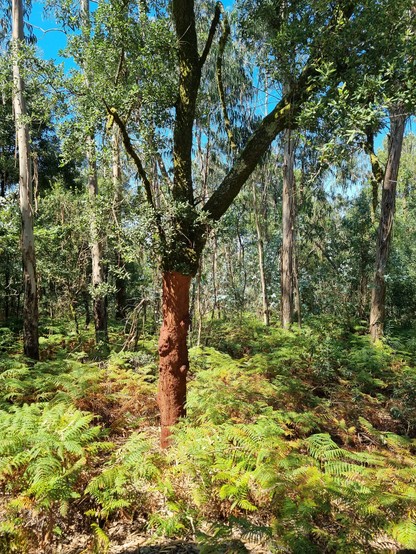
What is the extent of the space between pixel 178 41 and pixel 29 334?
22.8 feet

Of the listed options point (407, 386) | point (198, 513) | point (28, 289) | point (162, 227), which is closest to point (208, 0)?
point (28, 289)

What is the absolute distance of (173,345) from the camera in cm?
450

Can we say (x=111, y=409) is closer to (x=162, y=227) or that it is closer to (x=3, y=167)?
(x=162, y=227)

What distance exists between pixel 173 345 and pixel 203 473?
1.43 metres

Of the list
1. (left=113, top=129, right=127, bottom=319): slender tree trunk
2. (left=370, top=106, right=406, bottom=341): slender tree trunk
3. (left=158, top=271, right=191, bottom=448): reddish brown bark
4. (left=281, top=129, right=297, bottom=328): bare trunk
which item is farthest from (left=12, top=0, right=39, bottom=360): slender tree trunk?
(left=370, top=106, right=406, bottom=341): slender tree trunk

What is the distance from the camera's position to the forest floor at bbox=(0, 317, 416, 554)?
306 cm

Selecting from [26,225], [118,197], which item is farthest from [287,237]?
[26,225]

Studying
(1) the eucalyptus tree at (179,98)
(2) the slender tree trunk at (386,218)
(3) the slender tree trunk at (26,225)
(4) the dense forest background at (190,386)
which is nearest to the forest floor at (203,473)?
(4) the dense forest background at (190,386)

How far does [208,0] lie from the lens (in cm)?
1214

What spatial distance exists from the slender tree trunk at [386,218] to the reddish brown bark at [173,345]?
25.5ft

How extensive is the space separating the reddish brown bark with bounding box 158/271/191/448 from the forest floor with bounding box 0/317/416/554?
0.83 feet

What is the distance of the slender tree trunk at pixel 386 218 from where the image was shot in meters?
10.3

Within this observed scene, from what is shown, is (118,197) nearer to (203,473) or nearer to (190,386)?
(190,386)

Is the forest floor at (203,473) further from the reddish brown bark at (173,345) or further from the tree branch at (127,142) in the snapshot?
the tree branch at (127,142)
